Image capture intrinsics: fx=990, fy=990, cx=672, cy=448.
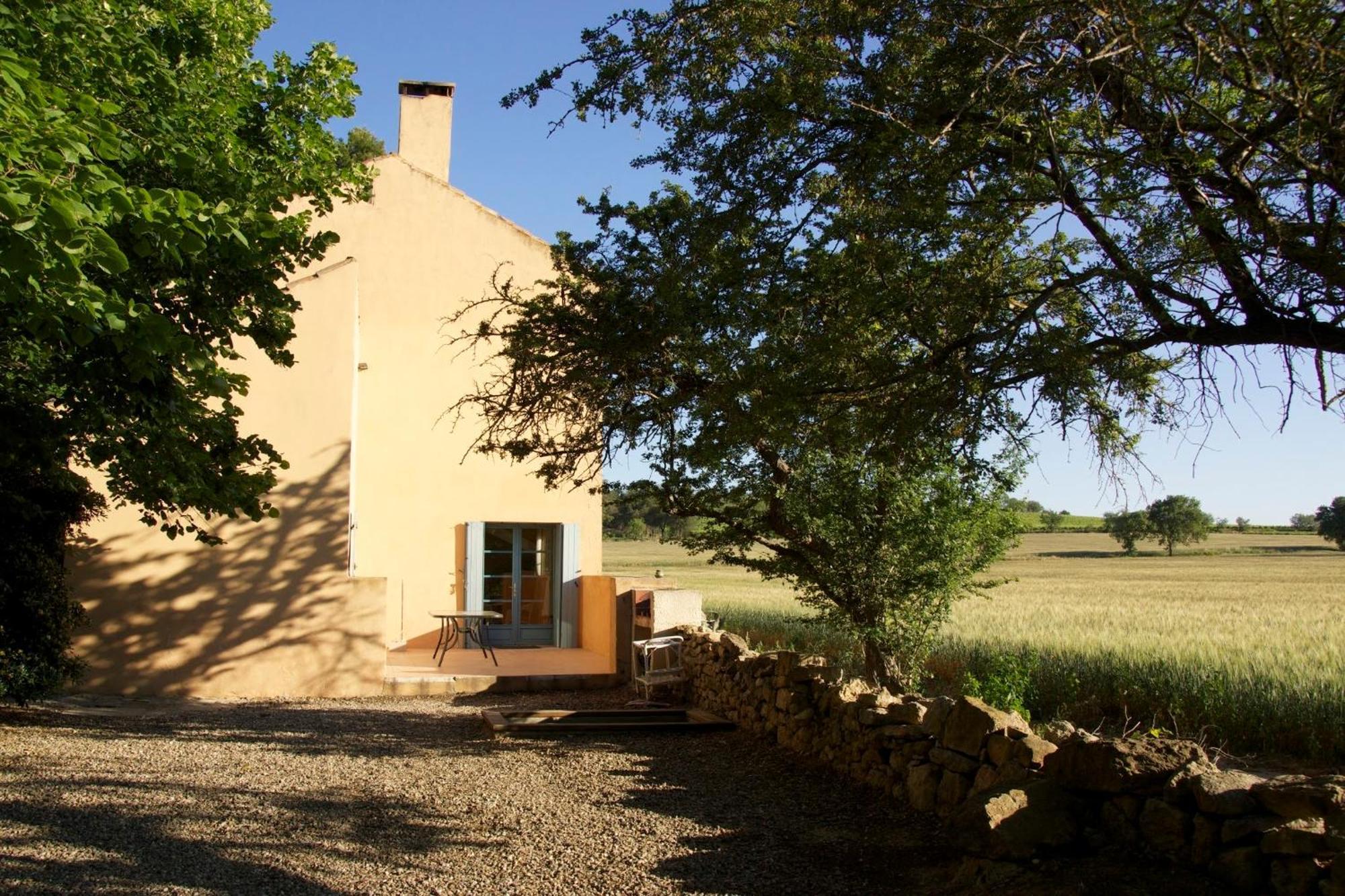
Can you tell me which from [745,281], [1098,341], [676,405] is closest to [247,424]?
[676,405]

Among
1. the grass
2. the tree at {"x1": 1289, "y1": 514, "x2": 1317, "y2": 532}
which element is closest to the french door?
the grass

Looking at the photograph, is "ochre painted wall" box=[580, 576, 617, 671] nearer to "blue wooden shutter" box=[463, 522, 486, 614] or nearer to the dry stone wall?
"blue wooden shutter" box=[463, 522, 486, 614]

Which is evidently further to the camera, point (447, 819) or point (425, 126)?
point (425, 126)

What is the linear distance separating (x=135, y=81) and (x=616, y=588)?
8.47 m

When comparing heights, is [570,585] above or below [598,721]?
above

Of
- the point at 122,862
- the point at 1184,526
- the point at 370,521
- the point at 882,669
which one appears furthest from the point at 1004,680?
the point at 1184,526

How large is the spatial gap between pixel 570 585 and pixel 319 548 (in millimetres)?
4217

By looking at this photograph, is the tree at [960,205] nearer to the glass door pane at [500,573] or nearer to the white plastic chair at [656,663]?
the white plastic chair at [656,663]

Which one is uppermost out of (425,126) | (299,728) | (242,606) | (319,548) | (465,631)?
(425,126)

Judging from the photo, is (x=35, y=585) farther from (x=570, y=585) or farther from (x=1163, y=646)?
(x=1163, y=646)

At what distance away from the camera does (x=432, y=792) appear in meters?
6.64

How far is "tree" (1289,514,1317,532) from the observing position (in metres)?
58.4

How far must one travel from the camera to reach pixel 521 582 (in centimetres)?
1464

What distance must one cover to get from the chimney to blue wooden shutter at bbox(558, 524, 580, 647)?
19.0 ft
